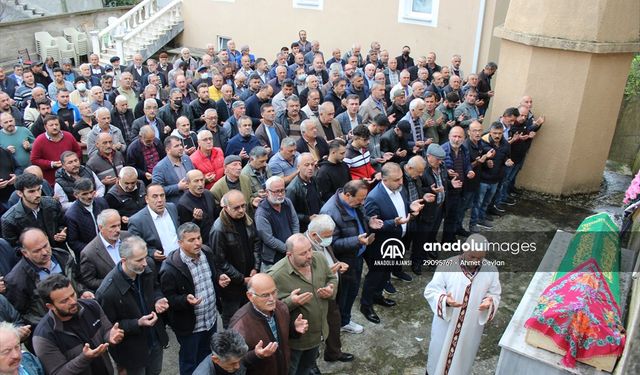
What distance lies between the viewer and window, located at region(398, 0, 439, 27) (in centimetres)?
1373

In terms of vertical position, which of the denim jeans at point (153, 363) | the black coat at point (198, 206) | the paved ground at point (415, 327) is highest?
the black coat at point (198, 206)

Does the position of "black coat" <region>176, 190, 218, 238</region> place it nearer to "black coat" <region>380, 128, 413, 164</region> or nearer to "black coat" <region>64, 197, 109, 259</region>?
"black coat" <region>64, 197, 109, 259</region>

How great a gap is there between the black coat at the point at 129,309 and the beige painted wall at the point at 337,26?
1089cm

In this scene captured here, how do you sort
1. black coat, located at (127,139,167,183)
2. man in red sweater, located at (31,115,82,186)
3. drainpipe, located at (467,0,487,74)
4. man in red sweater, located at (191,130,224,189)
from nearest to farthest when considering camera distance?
man in red sweater, located at (191,130,224,189)
man in red sweater, located at (31,115,82,186)
black coat, located at (127,139,167,183)
drainpipe, located at (467,0,487,74)

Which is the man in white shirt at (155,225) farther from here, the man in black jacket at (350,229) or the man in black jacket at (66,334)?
the man in black jacket at (350,229)

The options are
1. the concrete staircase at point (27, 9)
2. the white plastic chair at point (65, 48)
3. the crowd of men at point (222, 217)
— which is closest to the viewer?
the crowd of men at point (222, 217)

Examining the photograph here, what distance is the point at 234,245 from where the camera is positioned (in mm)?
4961

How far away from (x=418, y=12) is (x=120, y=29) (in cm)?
1019

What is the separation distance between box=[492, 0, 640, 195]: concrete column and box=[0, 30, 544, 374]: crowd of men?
54cm

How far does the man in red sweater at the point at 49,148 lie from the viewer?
6.72 meters

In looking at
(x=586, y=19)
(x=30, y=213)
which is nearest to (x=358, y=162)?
(x=30, y=213)

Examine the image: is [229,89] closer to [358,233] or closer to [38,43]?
[358,233]

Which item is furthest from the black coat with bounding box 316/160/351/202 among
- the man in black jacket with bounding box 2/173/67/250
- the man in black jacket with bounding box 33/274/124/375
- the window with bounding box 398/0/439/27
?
the window with bounding box 398/0/439/27

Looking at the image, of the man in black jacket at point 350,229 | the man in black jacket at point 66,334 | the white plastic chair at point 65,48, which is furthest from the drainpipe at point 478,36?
the white plastic chair at point 65,48
